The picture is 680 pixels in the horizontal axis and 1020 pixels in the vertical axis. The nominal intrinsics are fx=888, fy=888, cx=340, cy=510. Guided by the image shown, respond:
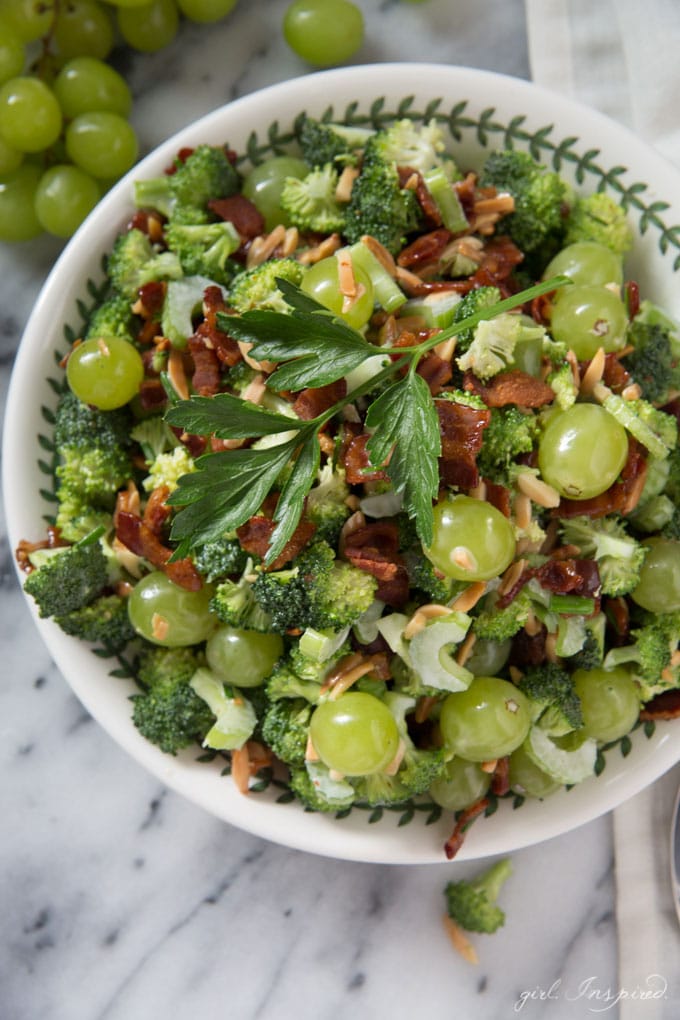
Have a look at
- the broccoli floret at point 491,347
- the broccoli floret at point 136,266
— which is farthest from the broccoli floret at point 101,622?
the broccoli floret at point 491,347

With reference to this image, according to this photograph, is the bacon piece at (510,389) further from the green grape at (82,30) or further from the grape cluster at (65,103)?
the green grape at (82,30)

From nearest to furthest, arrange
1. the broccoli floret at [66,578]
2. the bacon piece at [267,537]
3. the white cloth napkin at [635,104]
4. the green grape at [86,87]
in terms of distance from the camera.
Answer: the bacon piece at [267,537], the broccoli floret at [66,578], the green grape at [86,87], the white cloth napkin at [635,104]

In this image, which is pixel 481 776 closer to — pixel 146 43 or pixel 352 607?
pixel 352 607

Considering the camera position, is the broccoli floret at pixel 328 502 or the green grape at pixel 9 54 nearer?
the broccoli floret at pixel 328 502

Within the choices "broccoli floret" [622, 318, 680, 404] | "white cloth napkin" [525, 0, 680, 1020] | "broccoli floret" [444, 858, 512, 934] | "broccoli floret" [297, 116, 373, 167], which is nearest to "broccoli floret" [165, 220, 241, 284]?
"broccoli floret" [297, 116, 373, 167]

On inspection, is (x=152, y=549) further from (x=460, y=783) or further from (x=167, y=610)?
(x=460, y=783)

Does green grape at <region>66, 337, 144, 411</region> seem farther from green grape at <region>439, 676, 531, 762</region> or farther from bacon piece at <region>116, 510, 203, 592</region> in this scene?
green grape at <region>439, 676, 531, 762</region>
